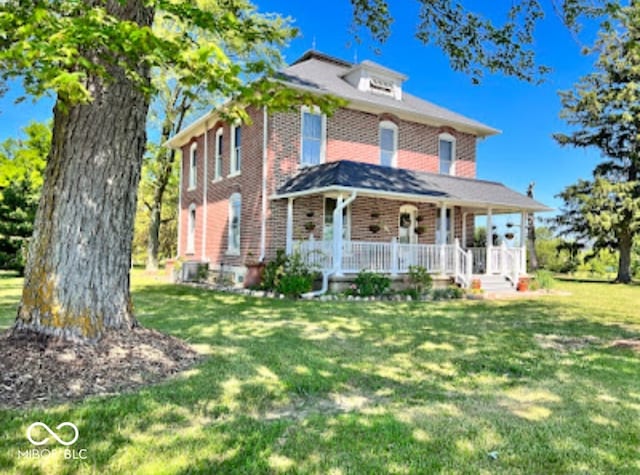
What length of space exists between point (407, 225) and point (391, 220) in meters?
0.76

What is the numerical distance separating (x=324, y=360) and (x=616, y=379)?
302 centimetres

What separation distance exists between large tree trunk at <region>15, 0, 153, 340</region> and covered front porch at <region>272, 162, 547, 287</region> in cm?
691

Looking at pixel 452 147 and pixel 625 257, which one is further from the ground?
pixel 452 147

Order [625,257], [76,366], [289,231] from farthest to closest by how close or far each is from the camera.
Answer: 1. [625,257]
2. [289,231]
3. [76,366]

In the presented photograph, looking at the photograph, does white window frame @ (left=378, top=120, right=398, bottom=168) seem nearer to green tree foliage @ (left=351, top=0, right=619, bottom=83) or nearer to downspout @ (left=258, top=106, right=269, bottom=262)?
downspout @ (left=258, top=106, right=269, bottom=262)

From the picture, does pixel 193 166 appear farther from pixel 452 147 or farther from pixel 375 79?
pixel 452 147

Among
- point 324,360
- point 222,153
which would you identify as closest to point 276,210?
point 222,153

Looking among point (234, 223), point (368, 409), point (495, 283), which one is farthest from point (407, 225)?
point (368, 409)

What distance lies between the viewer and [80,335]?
4.58 meters

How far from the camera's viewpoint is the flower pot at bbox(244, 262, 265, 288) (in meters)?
13.0

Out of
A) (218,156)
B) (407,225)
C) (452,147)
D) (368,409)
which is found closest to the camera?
(368,409)

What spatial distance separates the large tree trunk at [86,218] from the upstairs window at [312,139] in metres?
9.18

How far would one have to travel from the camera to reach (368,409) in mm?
3709

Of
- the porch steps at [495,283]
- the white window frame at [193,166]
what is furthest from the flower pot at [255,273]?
the white window frame at [193,166]
